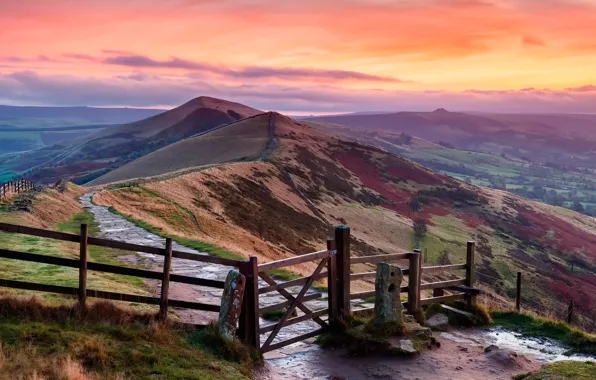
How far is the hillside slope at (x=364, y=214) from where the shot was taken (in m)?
44.4

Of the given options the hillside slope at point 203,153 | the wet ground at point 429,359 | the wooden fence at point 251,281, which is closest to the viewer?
the wooden fence at point 251,281

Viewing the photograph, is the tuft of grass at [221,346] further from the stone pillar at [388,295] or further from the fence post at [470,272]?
the fence post at [470,272]

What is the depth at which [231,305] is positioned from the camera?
1114 centimetres

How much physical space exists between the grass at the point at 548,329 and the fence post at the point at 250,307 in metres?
8.03

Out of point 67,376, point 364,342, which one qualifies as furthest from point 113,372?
point 364,342

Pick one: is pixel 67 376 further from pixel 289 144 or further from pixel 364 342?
pixel 289 144

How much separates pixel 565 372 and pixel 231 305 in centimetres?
704

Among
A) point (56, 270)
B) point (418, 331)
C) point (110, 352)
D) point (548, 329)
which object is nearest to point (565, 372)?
point (418, 331)

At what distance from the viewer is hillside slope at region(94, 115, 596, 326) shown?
44.4m

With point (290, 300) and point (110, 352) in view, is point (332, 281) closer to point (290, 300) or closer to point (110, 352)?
point (290, 300)

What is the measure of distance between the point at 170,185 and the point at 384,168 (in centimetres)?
7589

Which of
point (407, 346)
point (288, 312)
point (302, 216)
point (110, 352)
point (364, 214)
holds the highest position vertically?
point (110, 352)

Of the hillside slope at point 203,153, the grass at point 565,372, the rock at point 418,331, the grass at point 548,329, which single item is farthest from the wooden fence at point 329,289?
the hillside slope at point 203,153

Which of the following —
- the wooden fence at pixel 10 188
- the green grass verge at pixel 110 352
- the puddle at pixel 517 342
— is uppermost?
the green grass verge at pixel 110 352
